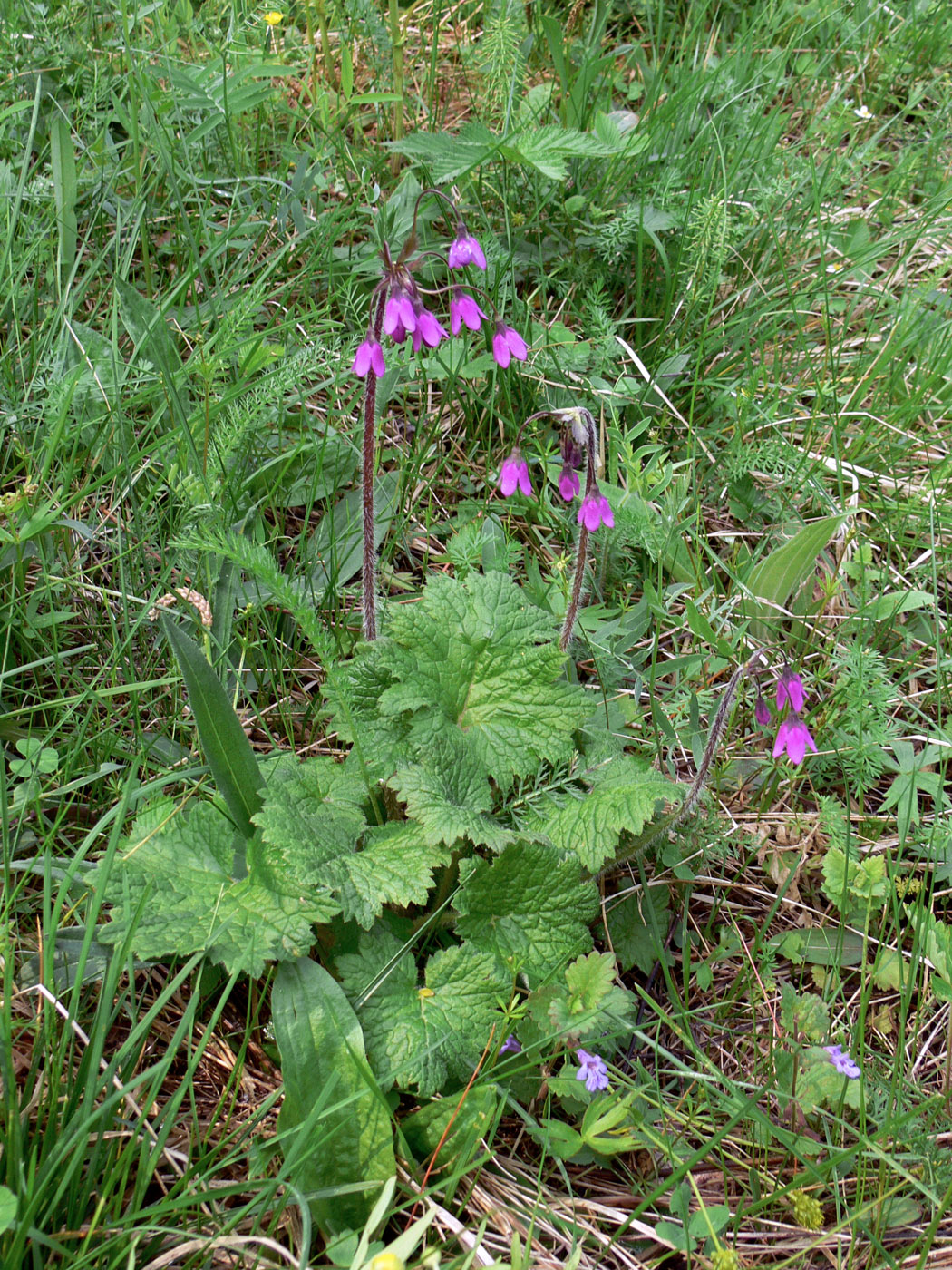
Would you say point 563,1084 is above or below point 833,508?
below

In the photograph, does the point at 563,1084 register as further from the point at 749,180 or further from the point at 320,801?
the point at 749,180

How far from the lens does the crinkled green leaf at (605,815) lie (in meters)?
1.96

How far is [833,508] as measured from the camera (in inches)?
115

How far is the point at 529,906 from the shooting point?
1989mm

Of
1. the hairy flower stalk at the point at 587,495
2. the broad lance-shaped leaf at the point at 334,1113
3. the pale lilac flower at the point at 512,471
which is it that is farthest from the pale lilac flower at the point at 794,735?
the broad lance-shaped leaf at the point at 334,1113

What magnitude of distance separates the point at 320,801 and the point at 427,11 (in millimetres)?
3388

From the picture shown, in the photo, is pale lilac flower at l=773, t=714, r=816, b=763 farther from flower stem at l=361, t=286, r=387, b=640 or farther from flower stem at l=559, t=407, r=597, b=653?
flower stem at l=361, t=286, r=387, b=640

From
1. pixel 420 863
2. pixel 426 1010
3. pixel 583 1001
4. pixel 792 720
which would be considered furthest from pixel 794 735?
pixel 426 1010

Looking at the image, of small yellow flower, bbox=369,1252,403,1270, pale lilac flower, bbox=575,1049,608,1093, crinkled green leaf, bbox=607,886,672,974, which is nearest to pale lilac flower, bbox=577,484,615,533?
crinkled green leaf, bbox=607,886,672,974

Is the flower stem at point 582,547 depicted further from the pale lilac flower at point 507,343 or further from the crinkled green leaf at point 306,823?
the crinkled green leaf at point 306,823

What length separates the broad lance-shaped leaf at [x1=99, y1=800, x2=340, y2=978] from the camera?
68.6 inches

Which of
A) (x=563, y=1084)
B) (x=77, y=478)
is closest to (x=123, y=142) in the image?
(x=77, y=478)

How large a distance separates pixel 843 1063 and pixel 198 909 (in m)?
1.25

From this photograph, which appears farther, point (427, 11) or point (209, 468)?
point (427, 11)
